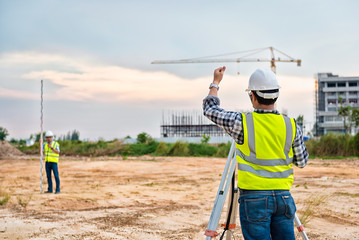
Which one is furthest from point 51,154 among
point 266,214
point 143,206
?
point 266,214

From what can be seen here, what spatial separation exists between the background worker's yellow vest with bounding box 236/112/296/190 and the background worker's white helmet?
0.49 feet

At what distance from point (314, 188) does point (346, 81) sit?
87.0m

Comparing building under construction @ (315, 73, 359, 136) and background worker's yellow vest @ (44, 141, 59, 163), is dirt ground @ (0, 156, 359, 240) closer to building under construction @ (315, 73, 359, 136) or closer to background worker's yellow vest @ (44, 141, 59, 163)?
background worker's yellow vest @ (44, 141, 59, 163)

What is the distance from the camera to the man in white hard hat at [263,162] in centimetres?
238

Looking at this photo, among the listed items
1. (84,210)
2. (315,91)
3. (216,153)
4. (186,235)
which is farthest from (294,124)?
(315,91)

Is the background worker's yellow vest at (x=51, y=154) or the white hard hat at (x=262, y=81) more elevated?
the white hard hat at (x=262, y=81)

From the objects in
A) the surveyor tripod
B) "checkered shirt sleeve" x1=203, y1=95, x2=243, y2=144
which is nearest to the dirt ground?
the surveyor tripod

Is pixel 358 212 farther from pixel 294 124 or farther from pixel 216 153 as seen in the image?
pixel 216 153

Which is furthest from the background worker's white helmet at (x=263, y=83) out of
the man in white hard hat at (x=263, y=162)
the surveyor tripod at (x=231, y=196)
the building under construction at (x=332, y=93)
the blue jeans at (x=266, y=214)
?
the building under construction at (x=332, y=93)

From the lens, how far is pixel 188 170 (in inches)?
657

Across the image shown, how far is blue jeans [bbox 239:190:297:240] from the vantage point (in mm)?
2354

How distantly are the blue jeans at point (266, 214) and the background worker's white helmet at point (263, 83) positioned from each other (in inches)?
24.8

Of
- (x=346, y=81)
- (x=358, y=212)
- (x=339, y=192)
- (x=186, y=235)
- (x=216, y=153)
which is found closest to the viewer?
(x=186, y=235)

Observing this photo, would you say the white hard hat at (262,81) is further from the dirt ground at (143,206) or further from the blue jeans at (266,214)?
the dirt ground at (143,206)
